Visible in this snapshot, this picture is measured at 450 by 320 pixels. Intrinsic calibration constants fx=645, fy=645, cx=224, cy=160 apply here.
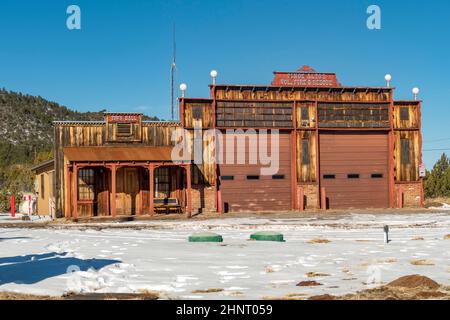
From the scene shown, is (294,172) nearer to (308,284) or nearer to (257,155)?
(257,155)

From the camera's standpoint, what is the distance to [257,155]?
120 ft

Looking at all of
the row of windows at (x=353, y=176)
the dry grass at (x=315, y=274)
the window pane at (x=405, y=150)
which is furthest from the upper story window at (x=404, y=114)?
the dry grass at (x=315, y=274)

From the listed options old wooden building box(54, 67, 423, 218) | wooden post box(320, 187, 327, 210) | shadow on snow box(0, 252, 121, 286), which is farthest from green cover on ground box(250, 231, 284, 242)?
wooden post box(320, 187, 327, 210)

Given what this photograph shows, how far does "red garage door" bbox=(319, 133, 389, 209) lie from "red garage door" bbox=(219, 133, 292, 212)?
2256 millimetres

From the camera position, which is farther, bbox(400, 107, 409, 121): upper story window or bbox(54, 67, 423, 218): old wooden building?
bbox(400, 107, 409, 121): upper story window

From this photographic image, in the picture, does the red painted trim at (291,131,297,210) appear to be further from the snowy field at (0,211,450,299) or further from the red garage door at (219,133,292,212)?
the snowy field at (0,211,450,299)

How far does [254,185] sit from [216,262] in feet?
73.1

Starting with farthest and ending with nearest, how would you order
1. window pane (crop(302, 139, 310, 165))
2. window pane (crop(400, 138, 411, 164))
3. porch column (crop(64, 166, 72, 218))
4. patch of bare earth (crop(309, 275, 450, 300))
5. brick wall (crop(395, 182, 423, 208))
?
1. window pane (crop(400, 138, 411, 164))
2. brick wall (crop(395, 182, 423, 208))
3. window pane (crop(302, 139, 310, 165))
4. porch column (crop(64, 166, 72, 218))
5. patch of bare earth (crop(309, 275, 450, 300))

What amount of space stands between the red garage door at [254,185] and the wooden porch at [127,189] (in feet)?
8.39

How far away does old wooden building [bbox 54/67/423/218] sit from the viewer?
33781mm

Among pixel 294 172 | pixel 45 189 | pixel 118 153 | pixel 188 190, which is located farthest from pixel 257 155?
pixel 45 189

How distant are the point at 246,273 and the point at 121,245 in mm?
6342

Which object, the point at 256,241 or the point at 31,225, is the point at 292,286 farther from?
the point at 31,225

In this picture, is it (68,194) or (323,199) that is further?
(323,199)
